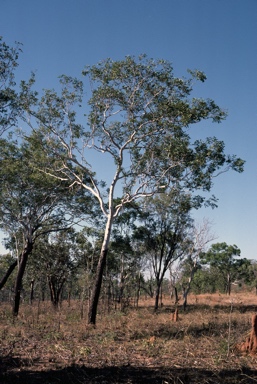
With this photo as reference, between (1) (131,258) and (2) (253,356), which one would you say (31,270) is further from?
(2) (253,356)

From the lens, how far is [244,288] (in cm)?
6825

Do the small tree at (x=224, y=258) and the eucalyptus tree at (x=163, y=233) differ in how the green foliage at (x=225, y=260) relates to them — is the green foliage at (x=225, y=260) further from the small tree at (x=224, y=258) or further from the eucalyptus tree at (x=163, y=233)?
the eucalyptus tree at (x=163, y=233)

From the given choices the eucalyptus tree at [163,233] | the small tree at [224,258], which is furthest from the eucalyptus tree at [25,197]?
the small tree at [224,258]

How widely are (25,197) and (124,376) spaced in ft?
54.1

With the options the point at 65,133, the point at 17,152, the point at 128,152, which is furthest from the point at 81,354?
the point at 17,152

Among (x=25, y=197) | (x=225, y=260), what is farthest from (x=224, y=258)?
(x=25, y=197)

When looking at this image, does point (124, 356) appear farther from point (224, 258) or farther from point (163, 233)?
point (224, 258)

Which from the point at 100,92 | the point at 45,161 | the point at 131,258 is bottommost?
the point at 131,258

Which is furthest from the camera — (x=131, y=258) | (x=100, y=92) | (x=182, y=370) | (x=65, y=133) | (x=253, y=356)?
(x=131, y=258)

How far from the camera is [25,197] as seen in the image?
22.5 metres

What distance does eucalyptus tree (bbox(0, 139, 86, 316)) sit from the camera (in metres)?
21.0

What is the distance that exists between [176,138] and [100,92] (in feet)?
12.5

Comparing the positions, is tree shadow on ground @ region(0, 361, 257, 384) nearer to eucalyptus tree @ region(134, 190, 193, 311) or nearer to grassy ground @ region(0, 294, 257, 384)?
grassy ground @ region(0, 294, 257, 384)

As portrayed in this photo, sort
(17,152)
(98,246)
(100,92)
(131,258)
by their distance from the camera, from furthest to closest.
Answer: (131,258) < (98,246) < (17,152) < (100,92)
